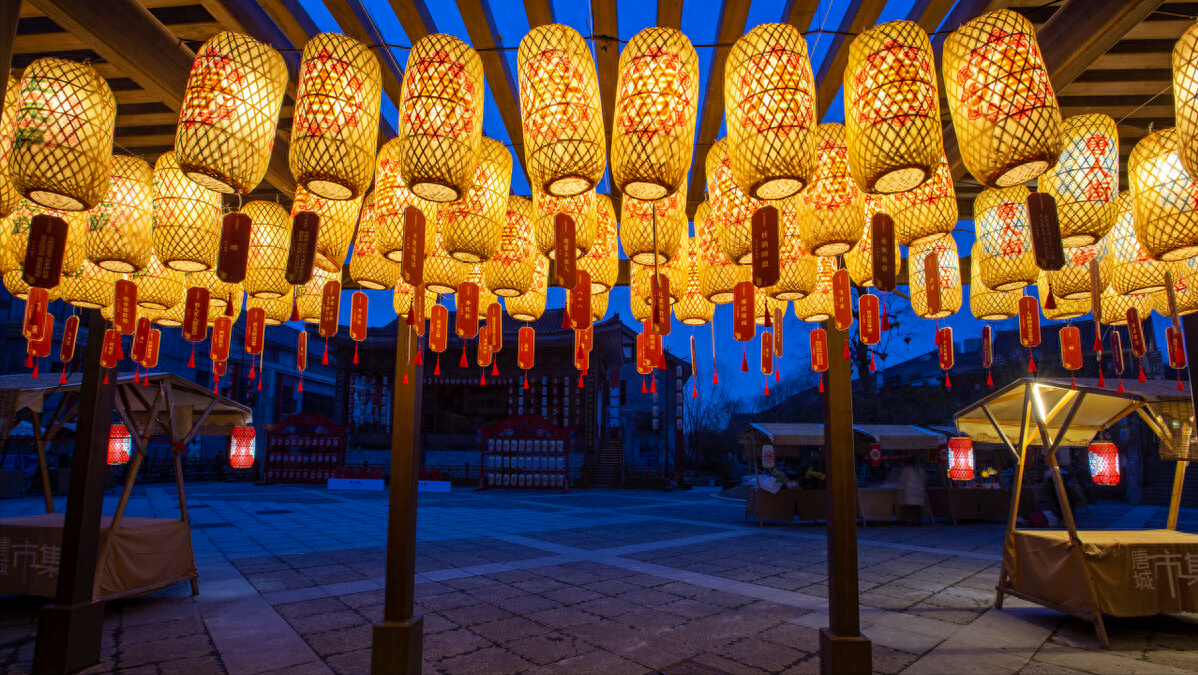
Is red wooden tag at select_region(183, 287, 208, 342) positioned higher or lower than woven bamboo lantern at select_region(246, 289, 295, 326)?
lower

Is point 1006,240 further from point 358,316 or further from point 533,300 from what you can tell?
point 358,316

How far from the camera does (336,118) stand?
2.14m

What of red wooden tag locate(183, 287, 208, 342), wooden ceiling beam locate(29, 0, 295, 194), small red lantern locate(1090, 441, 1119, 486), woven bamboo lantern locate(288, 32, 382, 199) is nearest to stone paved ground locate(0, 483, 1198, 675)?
small red lantern locate(1090, 441, 1119, 486)

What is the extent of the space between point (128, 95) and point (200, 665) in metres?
3.40

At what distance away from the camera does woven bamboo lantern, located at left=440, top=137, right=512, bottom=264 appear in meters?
2.66

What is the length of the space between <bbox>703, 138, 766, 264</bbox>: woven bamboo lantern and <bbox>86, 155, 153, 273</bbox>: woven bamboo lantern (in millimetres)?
2881

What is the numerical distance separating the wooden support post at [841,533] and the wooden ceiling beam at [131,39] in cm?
333

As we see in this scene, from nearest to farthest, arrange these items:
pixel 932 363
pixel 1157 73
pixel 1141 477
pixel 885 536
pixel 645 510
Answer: pixel 1157 73 < pixel 885 536 < pixel 645 510 < pixel 1141 477 < pixel 932 363

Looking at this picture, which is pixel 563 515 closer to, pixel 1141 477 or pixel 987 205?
pixel 987 205

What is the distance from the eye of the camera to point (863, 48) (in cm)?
214

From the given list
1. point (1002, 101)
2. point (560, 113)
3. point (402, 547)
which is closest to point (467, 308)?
point (402, 547)

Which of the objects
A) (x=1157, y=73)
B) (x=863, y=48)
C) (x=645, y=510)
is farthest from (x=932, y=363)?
(x=863, y=48)

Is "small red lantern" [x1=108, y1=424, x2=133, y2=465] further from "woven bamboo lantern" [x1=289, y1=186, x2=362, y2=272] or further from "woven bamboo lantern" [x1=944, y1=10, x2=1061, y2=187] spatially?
"woven bamboo lantern" [x1=944, y1=10, x2=1061, y2=187]

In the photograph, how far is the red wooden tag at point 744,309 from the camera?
11.2 ft
